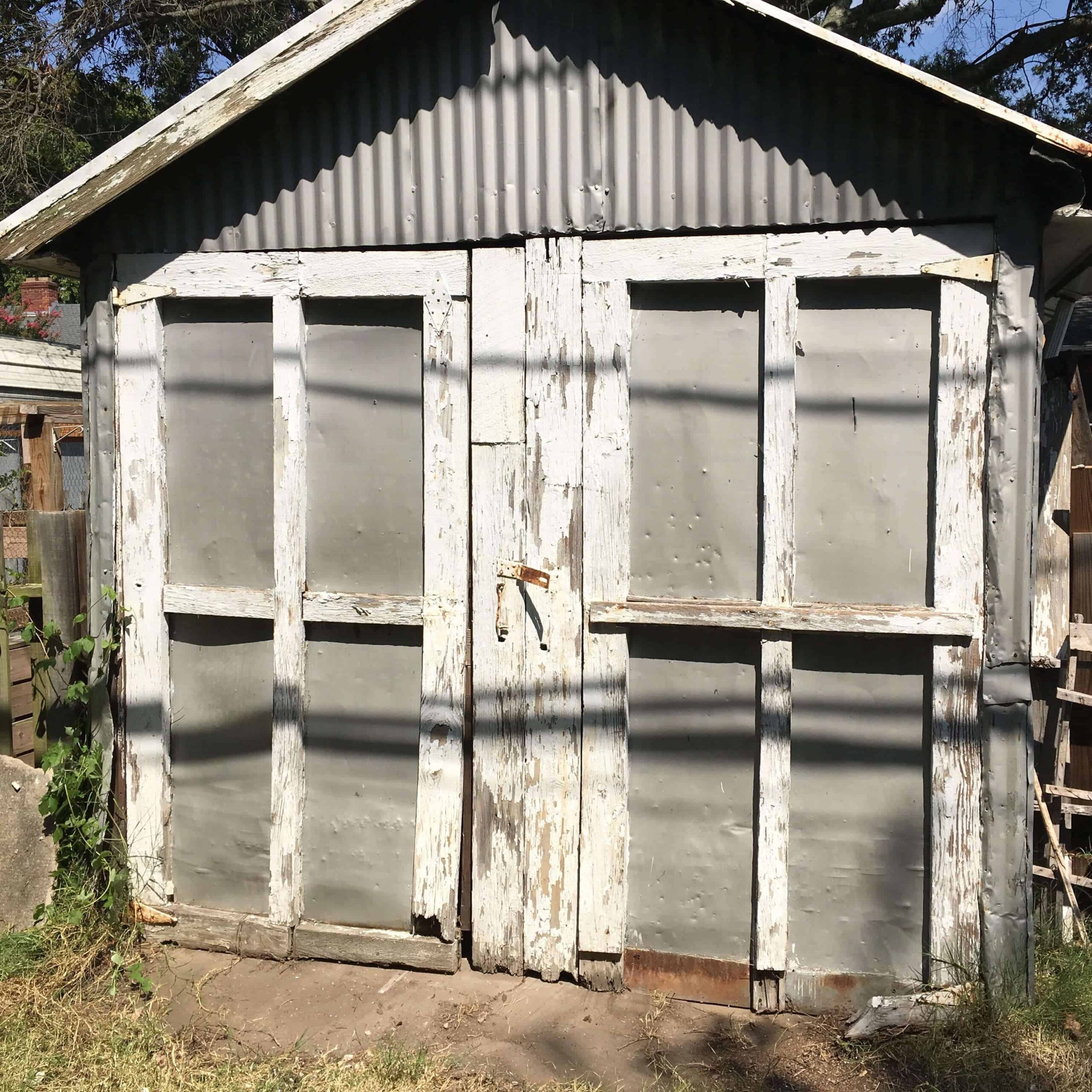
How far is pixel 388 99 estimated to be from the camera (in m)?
3.62

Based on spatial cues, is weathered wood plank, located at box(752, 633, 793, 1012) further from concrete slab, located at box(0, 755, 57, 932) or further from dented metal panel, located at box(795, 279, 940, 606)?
concrete slab, located at box(0, 755, 57, 932)

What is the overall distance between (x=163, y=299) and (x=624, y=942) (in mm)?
2949

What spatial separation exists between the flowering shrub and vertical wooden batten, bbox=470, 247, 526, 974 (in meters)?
12.3

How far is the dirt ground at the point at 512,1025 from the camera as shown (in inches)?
126

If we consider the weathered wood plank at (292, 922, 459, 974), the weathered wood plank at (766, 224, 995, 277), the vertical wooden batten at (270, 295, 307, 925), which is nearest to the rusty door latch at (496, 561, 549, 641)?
the vertical wooden batten at (270, 295, 307, 925)

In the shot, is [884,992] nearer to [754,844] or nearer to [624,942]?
[754,844]

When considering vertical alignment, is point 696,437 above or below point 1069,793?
above

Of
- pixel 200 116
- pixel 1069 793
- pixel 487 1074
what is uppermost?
pixel 200 116

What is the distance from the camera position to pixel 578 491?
355 cm

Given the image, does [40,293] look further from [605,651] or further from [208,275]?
[605,651]

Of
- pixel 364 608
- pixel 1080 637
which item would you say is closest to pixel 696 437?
pixel 364 608

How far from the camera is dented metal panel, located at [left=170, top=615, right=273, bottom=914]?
3.90m

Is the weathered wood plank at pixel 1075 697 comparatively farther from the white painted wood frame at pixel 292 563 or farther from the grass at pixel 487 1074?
the white painted wood frame at pixel 292 563

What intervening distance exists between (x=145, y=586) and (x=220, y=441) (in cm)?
64
